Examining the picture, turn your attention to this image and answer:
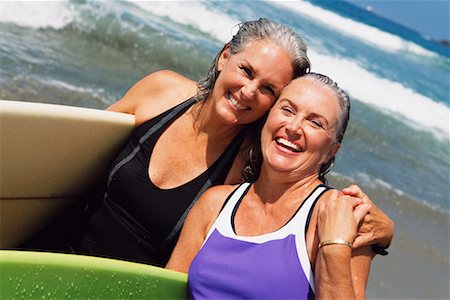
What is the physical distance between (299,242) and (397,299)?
203 cm

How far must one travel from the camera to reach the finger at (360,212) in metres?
1.76

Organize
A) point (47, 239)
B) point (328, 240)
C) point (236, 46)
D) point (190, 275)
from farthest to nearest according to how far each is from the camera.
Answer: point (47, 239) → point (236, 46) → point (190, 275) → point (328, 240)

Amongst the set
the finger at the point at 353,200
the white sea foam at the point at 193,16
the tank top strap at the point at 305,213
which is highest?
the finger at the point at 353,200

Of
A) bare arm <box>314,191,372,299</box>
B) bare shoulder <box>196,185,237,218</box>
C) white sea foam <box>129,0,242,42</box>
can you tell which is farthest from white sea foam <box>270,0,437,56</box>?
bare arm <box>314,191,372,299</box>

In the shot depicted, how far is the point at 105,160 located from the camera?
257cm

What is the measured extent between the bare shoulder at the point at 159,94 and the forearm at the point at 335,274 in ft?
3.16

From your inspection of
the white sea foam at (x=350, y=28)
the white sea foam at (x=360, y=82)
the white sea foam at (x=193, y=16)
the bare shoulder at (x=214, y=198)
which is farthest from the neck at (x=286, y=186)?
the white sea foam at (x=350, y=28)

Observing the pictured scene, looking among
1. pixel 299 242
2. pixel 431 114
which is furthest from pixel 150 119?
pixel 431 114

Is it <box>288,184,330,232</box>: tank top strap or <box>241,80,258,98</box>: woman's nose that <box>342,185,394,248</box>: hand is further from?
<box>241,80,258,98</box>: woman's nose

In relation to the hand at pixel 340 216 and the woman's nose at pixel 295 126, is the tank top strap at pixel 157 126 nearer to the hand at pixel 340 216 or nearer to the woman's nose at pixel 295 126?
the woman's nose at pixel 295 126

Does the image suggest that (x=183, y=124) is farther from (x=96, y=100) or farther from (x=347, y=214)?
(x=96, y=100)

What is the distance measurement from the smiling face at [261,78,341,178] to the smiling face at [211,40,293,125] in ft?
0.54

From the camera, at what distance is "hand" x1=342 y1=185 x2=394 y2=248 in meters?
1.78

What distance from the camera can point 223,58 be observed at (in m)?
2.34
